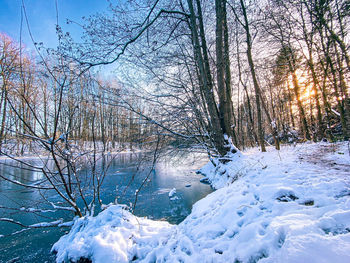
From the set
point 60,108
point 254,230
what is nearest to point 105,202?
point 60,108

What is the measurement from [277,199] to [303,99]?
37.3ft

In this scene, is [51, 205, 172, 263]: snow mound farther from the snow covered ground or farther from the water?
the water

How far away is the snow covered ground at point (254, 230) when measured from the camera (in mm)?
1211

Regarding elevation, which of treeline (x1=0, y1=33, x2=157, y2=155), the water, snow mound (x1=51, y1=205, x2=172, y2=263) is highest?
treeline (x1=0, y1=33, x2=157, y2=155)

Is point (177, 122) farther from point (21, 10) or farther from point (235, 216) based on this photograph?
point (21, 10)

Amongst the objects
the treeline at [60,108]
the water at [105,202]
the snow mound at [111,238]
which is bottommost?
the water at [105,202]

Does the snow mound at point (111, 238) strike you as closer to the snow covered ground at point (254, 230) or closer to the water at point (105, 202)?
the snow covered ground at point (254, 230)

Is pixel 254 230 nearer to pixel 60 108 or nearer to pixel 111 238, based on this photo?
pixel 111 238

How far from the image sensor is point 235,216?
2031 mm

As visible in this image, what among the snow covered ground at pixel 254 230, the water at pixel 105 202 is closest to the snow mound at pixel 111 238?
the snow covered ground at pixel 254 230

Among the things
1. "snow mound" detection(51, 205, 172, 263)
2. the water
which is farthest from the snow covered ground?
the water

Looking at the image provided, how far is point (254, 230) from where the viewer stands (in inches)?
62.2

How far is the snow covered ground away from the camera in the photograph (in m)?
1.21

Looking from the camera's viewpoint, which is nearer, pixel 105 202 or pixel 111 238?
pixel 111 238
